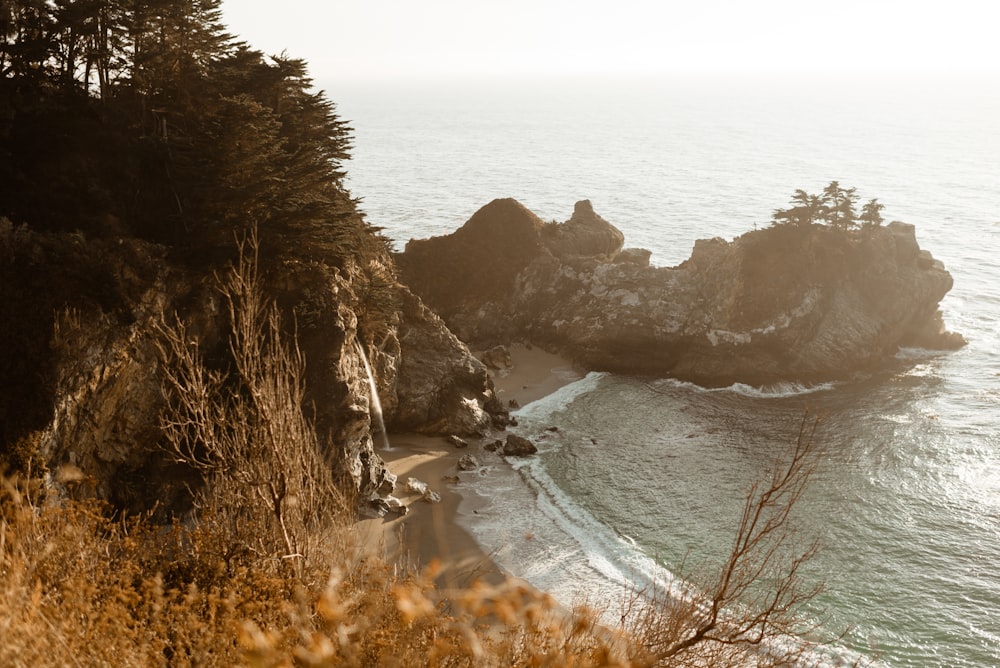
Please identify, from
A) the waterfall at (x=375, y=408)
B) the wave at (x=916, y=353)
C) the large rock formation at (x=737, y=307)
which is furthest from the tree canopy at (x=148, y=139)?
the wave at (x=916, y=353)

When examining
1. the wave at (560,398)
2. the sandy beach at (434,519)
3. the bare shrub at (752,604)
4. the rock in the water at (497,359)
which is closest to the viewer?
the bare shrub at (752,604)

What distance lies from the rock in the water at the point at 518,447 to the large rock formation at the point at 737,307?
13.0m

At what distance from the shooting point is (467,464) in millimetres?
34969

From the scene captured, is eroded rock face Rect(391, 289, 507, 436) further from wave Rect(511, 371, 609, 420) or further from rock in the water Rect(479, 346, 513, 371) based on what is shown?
rock in the water Rect(479, 346, 513, 371)

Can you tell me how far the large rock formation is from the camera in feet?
155

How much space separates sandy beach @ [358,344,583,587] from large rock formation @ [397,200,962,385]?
7165 mm

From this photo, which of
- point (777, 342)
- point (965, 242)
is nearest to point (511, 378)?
point (777, 342)

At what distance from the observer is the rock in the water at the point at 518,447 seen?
36.6m

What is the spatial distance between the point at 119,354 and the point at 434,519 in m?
13.5

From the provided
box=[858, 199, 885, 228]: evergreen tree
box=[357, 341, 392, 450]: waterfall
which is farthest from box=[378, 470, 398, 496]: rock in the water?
box=[858, 199, 885, 228]: evergreen tree

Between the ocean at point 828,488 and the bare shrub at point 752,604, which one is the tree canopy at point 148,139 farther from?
the bare shrub at point 752,604

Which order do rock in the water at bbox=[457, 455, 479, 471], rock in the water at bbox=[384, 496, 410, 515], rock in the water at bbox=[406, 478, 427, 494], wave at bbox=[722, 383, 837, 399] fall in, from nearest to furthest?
1. rock in the water at bbox=[384, 496, 410, 515]
2. rock in the water at bbox=[406, 478, 427, 494]
3. rock in the water at bbox=[457, 455, 479, 471]
4. wave at bbox=[722, 383, 837, 399]

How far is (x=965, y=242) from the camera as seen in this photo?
83438mm

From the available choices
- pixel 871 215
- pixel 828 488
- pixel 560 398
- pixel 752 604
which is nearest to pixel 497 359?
pixel 560 398
